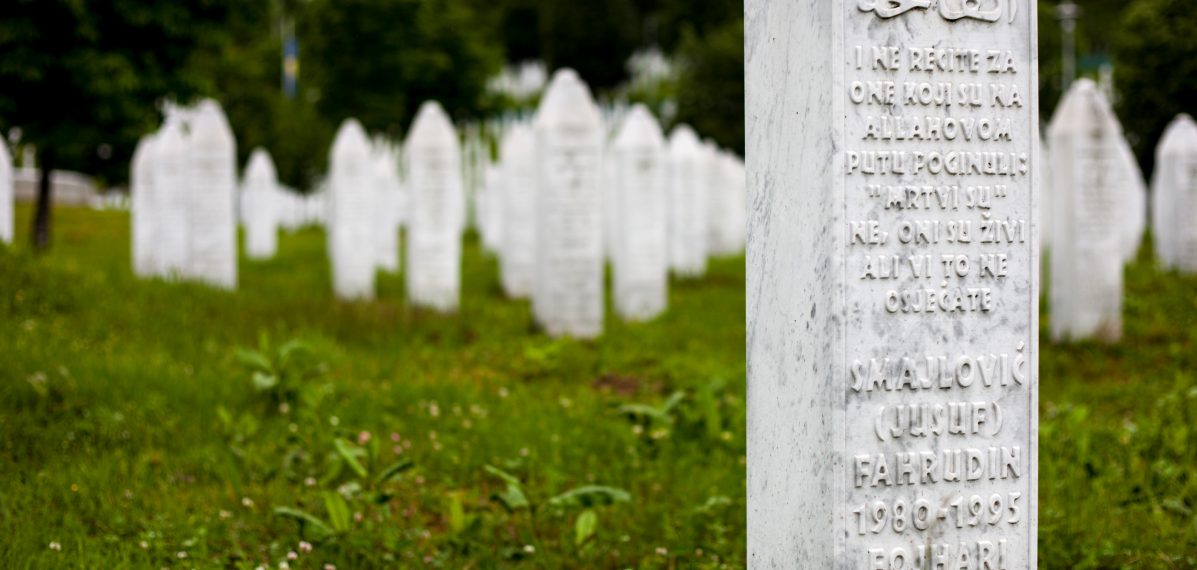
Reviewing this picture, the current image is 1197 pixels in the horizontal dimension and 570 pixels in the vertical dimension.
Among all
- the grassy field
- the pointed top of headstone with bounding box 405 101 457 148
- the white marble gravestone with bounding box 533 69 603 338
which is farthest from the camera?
the pointed top of headstone with bounding box 405 101 457 148

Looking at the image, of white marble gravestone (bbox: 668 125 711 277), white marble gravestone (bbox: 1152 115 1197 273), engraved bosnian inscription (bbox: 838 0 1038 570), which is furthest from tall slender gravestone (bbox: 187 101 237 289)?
engraved bosnian inscription (bbox: 838 0 1038 570)

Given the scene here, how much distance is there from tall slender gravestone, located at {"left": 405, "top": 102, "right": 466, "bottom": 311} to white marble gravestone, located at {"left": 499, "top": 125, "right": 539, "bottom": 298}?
2037mm

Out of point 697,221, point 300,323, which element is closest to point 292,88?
point 697,221

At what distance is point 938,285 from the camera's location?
3701mm

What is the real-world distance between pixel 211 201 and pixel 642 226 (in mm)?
4265

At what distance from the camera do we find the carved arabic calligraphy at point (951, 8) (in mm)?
3586

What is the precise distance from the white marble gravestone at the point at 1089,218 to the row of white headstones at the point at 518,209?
12.4ft

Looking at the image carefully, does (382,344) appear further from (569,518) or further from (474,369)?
(569,518)

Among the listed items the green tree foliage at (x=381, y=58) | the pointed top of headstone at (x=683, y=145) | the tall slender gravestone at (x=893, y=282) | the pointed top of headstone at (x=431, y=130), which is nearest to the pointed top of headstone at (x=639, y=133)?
the pointed top of headstone at (x=431, y=130)

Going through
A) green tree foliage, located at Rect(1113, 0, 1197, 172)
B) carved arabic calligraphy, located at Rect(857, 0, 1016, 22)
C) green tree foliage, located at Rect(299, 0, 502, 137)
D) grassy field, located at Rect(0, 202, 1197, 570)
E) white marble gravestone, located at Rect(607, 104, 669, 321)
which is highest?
green tree foliage, located at Rect(299, 0, 502, 137)

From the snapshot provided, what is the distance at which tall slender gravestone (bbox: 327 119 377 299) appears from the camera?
14.0 meters

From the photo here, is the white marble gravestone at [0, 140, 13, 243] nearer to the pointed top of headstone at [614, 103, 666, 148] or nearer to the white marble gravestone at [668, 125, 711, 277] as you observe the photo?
the pointed top of headstone at [614, 103, 666, 148]

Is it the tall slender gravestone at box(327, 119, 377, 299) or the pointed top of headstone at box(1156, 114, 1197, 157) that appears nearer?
the pointed top of headstone at box(1156, 114, 1197, 157)

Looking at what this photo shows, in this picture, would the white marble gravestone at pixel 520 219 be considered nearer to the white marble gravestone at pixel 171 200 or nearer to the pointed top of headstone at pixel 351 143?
the pointed top of headstone at pixel 351 143
